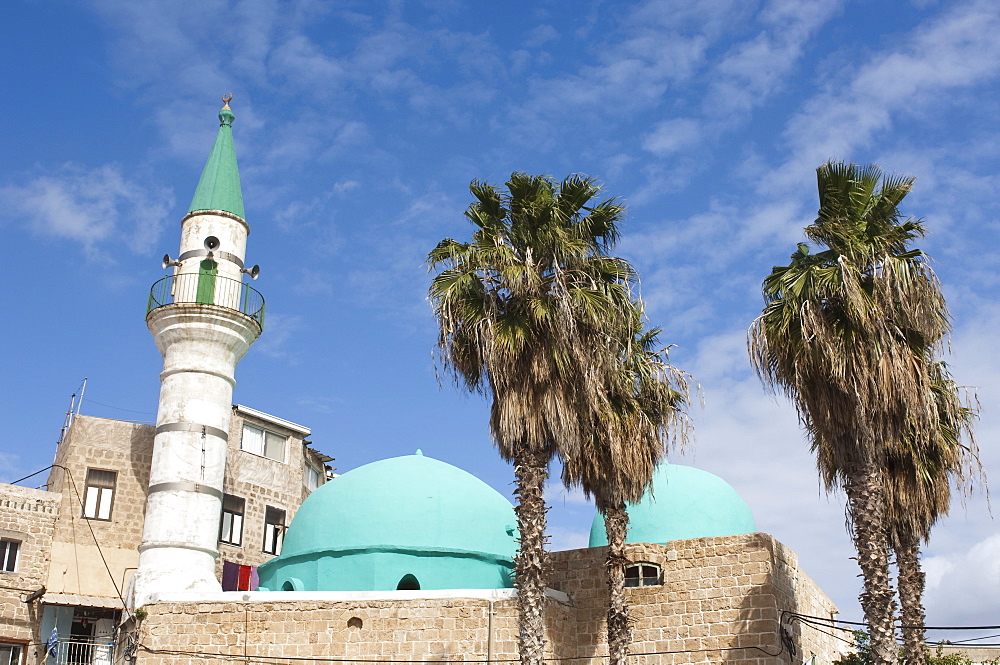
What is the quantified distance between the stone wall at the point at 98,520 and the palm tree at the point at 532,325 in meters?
12.6

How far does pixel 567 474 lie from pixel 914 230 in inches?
248

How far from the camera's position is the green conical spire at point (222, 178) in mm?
24375

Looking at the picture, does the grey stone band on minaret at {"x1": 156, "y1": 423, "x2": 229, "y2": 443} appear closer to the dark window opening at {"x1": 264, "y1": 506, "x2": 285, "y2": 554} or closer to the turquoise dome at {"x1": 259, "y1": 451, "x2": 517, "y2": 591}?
the turquoise dome at {"x1": 259, "y1": 451, "x2": 517, "y2": 591}

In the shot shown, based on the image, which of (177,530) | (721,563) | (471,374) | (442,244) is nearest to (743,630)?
(721,563)

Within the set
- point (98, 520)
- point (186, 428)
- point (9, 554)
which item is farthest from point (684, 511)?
point (9, 554)

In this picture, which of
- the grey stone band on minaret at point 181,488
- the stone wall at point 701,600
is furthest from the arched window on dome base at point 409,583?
the grey stone band on minaret at point 181,488

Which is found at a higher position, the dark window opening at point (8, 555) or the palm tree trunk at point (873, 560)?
the dark window opening at point (8, 555)

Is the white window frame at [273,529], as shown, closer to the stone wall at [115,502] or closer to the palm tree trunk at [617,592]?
the stone wall at [115,502]

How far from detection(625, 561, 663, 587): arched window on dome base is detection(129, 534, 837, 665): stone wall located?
0.15m

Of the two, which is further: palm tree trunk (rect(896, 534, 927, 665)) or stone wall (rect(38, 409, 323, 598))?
stone wall (rect(38, 409, 323, 598))

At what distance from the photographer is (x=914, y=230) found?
578 inches

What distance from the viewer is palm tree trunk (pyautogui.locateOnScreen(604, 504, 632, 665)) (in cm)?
1531

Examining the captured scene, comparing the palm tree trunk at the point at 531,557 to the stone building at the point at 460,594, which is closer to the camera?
the palm tree trunk at the point at 531,557

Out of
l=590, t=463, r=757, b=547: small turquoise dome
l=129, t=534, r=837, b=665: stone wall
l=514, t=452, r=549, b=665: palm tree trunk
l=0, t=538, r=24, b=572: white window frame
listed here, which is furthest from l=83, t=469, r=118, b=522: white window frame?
l=514, t=452, r=549, b=665: palm tree trunk
